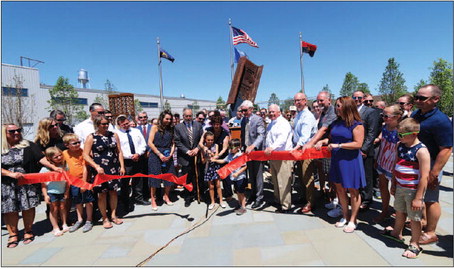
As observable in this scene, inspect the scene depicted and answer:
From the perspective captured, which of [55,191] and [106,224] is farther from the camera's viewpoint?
[106,224]

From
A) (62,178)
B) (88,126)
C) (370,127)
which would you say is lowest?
(62,178)

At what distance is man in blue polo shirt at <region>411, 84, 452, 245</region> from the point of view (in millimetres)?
2391

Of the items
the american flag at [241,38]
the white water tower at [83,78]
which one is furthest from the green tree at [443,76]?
the white water tower at [83,78]

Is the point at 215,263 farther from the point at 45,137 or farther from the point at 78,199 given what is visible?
the point at 45,137

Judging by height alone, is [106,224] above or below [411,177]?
below

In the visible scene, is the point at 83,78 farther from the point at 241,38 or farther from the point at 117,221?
the point at 117,221

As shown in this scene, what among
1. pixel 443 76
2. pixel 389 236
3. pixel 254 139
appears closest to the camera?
pixel 389 236

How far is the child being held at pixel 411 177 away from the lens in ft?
7.75

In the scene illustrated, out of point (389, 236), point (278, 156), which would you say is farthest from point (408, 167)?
point (278, 156)

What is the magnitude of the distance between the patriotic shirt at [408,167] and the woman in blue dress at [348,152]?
474mm

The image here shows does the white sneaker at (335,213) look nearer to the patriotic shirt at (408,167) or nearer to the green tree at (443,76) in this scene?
the patriotic shirt at (408,167)

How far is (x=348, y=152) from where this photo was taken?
307cm

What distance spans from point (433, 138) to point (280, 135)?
77.3 inches

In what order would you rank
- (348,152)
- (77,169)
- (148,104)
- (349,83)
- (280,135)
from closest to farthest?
(348,152) → (77,169) → (280,135) → (148,104) → (349,83)
